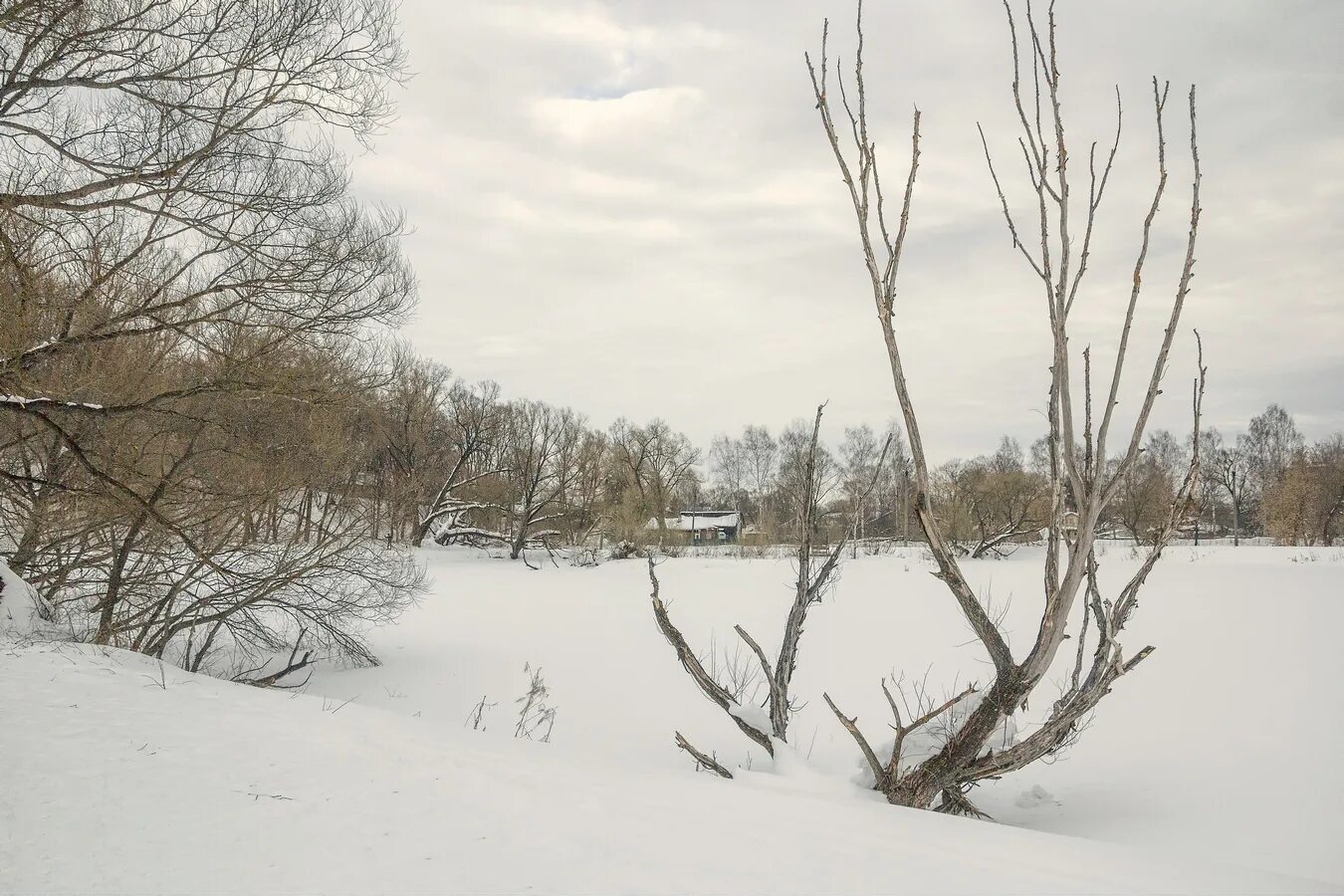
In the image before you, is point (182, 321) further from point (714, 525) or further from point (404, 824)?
point (714, 525)

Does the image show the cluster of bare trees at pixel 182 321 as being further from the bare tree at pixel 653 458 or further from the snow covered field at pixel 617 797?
the bare tree at pixel 653 458

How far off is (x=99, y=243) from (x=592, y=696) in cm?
864

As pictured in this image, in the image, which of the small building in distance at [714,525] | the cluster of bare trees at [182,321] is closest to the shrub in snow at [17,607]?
the cluster of bare trees at [182,321]

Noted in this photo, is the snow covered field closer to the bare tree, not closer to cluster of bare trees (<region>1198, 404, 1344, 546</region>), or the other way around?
cluster of bare trees (<region>1198, 404, 1344, 546</region>)

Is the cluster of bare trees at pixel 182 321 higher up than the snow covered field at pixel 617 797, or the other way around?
the cluster of bare trees at pixel 182 321

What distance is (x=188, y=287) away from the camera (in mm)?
8406

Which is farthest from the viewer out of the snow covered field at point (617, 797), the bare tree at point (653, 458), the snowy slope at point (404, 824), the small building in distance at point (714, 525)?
the small building in distance at point (714, 525)

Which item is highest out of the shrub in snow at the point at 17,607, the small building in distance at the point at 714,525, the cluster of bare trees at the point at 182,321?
the cluster of bare trees at the point at 182,321

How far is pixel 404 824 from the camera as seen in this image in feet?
10.9

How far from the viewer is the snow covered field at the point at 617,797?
3000 mm

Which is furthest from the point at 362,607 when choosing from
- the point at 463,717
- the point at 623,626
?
the point at 623,626

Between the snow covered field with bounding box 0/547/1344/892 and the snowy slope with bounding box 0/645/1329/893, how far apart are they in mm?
15

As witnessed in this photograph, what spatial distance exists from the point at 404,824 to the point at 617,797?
111 centimetres

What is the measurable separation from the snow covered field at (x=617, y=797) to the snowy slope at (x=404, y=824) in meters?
0.01
